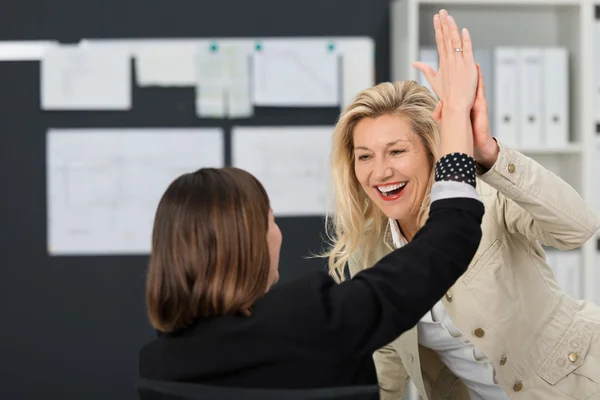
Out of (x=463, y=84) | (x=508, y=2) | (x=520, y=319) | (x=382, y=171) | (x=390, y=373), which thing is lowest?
(x=390, y=373)

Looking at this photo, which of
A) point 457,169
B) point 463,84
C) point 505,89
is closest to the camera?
point 457,169

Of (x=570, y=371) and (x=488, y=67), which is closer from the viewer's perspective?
(x=570, y=371)

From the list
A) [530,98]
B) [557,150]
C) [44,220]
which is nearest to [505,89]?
[530,98]

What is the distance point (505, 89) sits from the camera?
3.04 metres

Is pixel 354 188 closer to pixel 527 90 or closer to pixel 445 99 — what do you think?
pixel 445 99

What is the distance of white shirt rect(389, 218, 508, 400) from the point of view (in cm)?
183

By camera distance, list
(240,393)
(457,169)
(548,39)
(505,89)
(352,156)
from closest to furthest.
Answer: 1. (240,393)
2. (457,169)
3. (352,156)
4. (505,89)
5. (548,39)

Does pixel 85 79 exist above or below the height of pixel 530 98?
above

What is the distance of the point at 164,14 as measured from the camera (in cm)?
327

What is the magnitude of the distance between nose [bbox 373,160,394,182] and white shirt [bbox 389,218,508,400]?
0.34 meters

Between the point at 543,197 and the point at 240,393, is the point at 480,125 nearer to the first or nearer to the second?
the point at 543,197

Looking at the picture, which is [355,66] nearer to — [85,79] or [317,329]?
[85,79]

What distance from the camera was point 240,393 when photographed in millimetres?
1066

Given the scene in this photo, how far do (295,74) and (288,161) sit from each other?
373 millimetres
